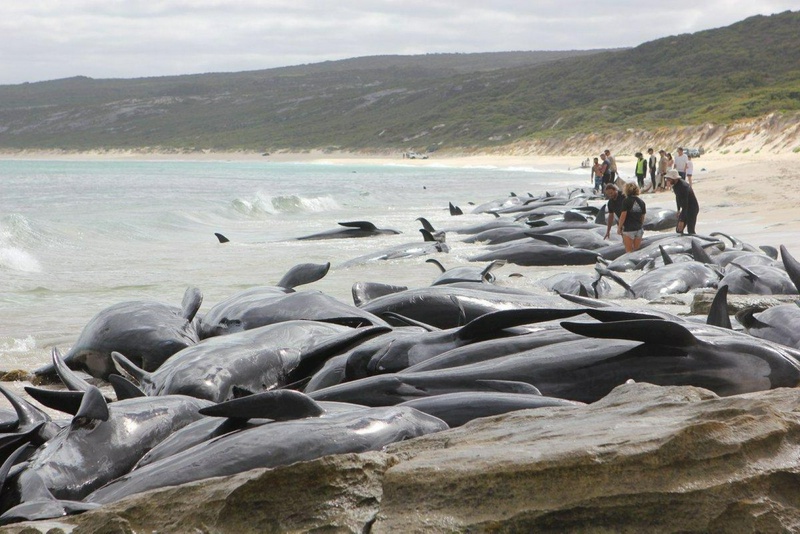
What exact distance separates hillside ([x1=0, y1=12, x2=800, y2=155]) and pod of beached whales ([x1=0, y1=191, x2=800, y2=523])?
50.9m

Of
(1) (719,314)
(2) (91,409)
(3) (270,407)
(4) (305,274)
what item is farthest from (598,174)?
(3) (270,407)

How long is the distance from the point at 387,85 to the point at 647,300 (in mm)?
138823

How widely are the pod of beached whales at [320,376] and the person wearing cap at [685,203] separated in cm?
869

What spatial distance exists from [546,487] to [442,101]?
117004mm

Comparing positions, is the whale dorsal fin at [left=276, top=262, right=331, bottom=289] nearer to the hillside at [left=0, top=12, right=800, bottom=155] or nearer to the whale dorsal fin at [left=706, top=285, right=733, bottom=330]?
the whale dorsal fin at [left=706, top=285, right=733, bottom=330]

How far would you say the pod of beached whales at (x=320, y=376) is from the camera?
3.16m

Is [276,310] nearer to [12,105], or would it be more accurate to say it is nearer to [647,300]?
[647,300]

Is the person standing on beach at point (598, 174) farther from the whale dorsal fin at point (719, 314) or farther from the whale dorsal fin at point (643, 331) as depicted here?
the whale dorsal fin at point (643, 331)

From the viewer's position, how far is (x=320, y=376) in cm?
467

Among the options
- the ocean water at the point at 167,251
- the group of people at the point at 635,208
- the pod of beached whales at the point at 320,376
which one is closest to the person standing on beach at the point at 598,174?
the ocean water at the point at 167,251

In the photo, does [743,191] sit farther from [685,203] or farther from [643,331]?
[643,331]

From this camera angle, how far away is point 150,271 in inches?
500

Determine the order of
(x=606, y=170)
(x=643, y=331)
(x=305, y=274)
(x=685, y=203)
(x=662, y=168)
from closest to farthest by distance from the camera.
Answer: (x=643, y=331) < (x=305, y=274) < (x=685, y=203) < (x=606, y=170) < (x=662, y=168)

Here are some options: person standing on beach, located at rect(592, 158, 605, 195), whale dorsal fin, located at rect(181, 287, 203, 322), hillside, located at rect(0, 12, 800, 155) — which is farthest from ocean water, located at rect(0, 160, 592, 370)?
hillside, located at rect(0, 12, 800, 155)
